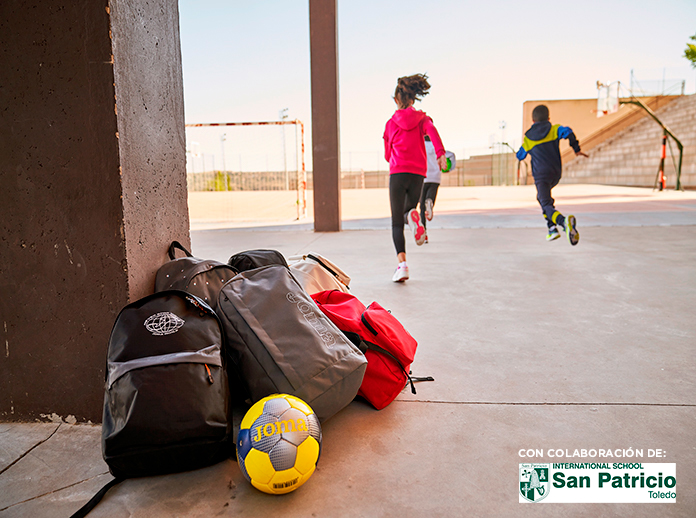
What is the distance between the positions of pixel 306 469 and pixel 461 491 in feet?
1.70

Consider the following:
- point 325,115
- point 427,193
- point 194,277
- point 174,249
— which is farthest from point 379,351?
point 325,115

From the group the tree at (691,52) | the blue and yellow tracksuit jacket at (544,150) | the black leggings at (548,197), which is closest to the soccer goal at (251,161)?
the blue and yellow tracksuit jacket at (544,150)

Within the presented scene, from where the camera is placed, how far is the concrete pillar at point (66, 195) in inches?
74.2

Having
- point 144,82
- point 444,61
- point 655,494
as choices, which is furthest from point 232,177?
point 655,494

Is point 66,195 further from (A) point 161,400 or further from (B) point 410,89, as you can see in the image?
(B) point 410,89

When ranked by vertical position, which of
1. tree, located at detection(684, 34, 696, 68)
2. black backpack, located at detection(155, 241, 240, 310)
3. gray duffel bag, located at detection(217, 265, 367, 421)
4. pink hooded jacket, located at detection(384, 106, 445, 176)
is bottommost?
gray duffel bag, located at detection(217, 265, 367, 421)

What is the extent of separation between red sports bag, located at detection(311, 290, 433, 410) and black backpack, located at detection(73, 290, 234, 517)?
2.18ft

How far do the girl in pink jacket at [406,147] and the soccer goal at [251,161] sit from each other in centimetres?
461

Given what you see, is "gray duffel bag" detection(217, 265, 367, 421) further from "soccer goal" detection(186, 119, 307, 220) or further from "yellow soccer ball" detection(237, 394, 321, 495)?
"soccer goal" detection(186, 119, 307, 220)

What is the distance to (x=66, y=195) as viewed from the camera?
1.95 meters

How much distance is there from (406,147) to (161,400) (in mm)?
3593

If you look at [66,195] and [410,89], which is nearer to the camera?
[66,195]

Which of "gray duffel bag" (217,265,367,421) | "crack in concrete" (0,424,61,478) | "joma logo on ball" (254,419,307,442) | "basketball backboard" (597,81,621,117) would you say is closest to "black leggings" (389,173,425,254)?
"gray duffel bag" (217,265,367,421)

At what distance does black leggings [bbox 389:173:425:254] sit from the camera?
4.68m
